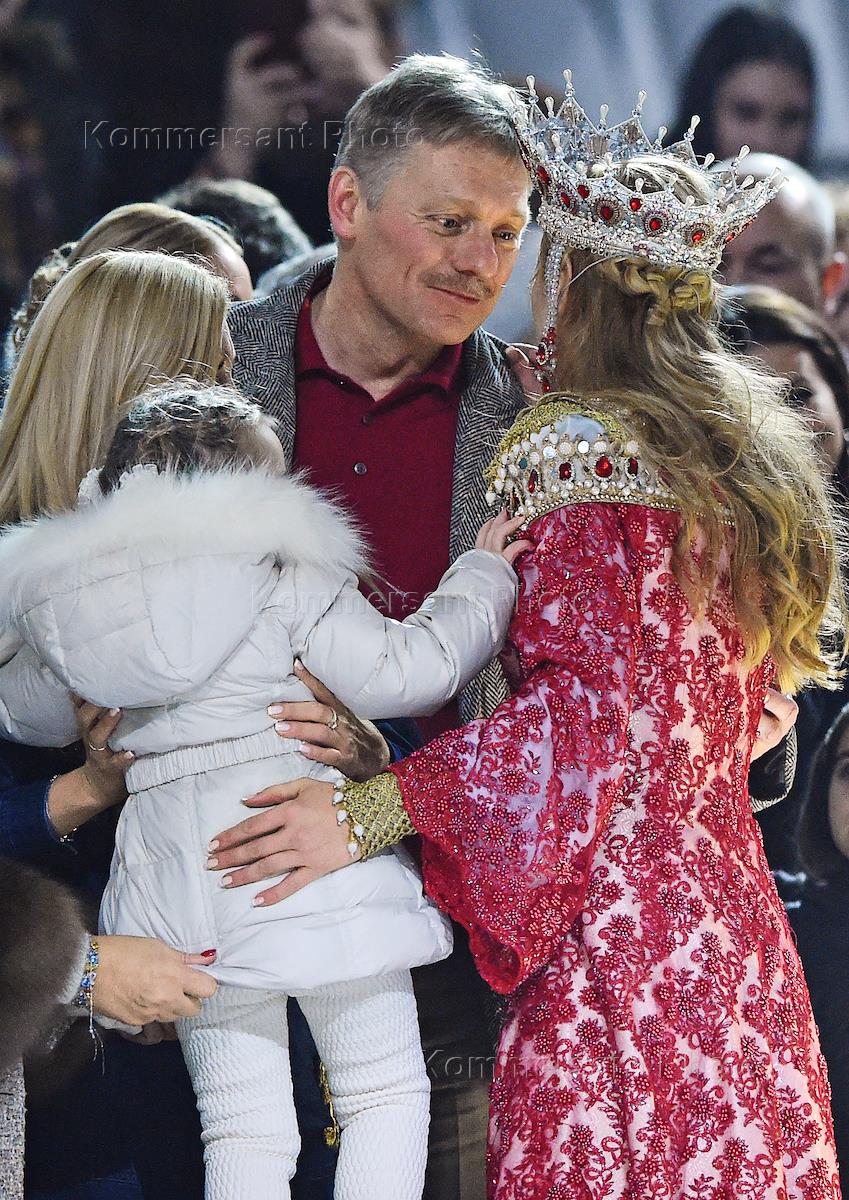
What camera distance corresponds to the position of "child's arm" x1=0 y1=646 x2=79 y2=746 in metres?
2.19

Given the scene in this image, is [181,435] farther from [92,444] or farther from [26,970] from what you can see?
[26,970]

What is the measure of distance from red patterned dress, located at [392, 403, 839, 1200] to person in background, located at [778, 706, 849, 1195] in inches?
57.0

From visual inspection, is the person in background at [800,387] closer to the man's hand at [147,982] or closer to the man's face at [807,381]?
the man's face at [807,381]

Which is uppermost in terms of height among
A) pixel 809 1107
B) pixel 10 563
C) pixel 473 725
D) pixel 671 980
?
pixel 10 563

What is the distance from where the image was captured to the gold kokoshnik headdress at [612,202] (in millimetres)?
2258

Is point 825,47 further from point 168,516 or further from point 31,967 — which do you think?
point 31,967

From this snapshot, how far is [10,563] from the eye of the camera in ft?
6.89

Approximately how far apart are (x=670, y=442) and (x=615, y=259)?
31cm

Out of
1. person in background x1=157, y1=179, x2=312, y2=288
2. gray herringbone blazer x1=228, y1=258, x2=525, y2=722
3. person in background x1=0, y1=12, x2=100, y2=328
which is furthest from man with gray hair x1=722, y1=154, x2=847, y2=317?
person in background x1=0, y1=12, x2=100, y2=328

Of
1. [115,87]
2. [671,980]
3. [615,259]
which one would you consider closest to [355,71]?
[115,87]

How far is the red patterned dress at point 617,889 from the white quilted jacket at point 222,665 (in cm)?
11

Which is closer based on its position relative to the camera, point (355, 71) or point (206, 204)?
point (206, 204)

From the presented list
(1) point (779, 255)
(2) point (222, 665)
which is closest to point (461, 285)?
(2) point (222, 665)

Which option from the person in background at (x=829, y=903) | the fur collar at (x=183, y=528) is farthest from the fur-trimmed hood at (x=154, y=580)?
the person in background at (x=829, y=903)
